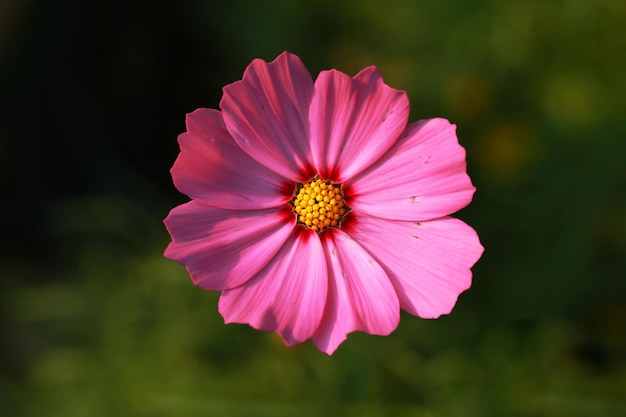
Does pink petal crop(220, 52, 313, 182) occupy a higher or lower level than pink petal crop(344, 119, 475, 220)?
higher

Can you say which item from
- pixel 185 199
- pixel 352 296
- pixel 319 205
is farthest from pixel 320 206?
pixel 185 199

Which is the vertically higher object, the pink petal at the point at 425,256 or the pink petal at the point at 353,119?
the pink petal at the point at 353,119

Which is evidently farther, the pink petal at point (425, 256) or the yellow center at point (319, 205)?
the yellow center at point (319, 205)

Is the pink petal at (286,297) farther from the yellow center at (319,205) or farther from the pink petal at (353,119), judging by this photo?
the pink petal at (353,119)

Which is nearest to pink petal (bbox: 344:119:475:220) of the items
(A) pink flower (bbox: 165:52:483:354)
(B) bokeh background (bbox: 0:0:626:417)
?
(A) pink flower (bbox: 165:52:483:354)

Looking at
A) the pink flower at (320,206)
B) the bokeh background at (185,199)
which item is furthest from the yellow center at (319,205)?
the bokeh background at (185,199)

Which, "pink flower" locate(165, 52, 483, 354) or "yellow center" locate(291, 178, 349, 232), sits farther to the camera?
"yellow center" locate(291, 178, 349, 232)

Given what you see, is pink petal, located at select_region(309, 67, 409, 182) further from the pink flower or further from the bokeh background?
the bokeh background

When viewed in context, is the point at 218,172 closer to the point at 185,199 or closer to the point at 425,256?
the point at 425,256
